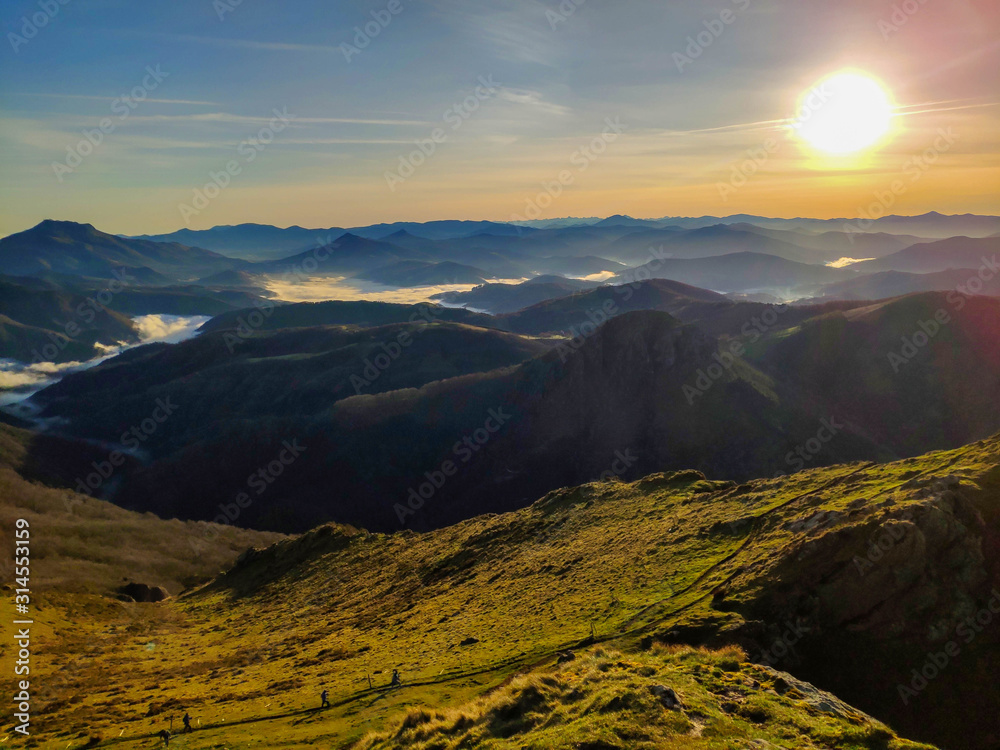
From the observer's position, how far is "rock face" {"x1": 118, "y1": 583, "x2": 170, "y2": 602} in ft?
216

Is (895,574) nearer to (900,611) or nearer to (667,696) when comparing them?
(900,611)

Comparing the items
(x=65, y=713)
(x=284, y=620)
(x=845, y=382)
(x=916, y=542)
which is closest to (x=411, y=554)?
(x=284, y=620)

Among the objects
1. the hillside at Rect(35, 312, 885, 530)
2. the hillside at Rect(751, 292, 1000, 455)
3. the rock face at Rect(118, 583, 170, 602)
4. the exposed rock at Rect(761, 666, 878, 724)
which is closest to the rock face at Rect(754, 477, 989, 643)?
the exposed rock at Rect(761, 666, 878, 724)

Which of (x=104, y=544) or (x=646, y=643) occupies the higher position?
(x=646, y=643)

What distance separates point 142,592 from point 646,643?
67.4 m

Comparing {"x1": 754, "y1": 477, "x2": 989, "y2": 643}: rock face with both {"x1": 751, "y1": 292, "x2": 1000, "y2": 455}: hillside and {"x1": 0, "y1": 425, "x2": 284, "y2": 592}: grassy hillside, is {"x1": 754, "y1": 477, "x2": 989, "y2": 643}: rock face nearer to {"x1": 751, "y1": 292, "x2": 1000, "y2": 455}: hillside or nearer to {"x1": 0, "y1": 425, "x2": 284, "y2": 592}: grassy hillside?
{"x1": 0, "y1": 425, "x2": 284, "y2": 592}: grassy hillside

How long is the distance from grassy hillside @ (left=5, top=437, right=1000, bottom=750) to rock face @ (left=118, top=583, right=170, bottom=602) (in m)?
21.3

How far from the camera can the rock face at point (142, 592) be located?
65.8m

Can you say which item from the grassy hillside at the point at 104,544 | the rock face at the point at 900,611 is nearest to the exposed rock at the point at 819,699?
the rock face at the point at 900,611

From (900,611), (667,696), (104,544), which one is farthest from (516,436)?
(667,696)

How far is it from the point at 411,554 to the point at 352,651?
862 inches

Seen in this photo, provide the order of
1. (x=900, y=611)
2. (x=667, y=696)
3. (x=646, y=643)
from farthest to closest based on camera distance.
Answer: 1. (x=646, y=643)
2. (x=900, y=611)
3. (x=667, y=696)

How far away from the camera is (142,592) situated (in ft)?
219

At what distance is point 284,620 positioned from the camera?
155 feet
